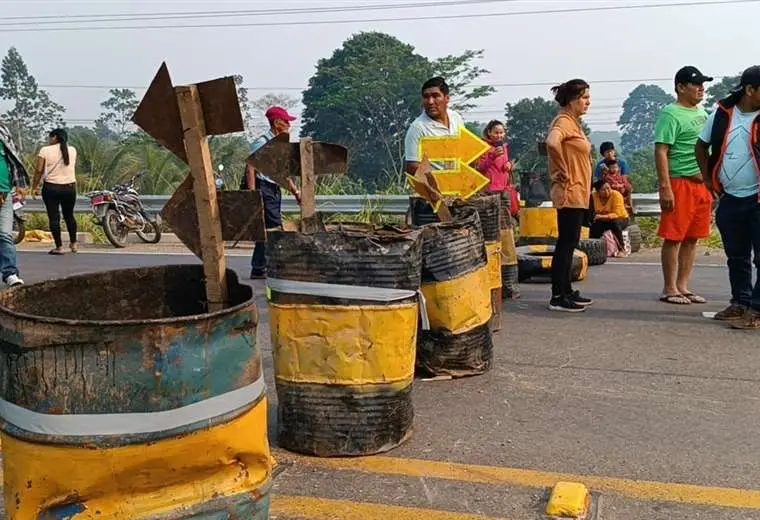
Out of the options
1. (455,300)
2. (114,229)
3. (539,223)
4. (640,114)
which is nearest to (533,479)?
(455,300)

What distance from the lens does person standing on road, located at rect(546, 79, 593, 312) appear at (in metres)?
6.44

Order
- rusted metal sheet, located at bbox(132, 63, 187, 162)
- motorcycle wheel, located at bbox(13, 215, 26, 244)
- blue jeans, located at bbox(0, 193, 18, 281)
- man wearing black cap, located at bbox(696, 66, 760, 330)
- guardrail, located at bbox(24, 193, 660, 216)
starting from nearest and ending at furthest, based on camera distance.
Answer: rusted metal sheet, located at bbox(132, 63, 187, 162), man wearing black cap, located at bbox(696, 66, 760, 330), blue jeans, located at bbox(0, 193, 18, 281), motorcycle wheel, located at bbox(13, 215, 26, 244), guardrail, located at bbox(24, 193, 660, 216)

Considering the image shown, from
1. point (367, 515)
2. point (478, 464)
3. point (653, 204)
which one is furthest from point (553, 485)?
point (653, 204)

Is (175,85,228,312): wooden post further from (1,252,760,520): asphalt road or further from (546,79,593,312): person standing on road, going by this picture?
(546,79,593,312): person standing on road

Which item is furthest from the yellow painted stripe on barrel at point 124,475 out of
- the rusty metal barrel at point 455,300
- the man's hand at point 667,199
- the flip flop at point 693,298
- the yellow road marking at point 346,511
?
the flip flop at point 693,298

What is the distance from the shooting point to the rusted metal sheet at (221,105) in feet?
8.85

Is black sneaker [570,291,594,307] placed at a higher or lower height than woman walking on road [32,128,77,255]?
lower

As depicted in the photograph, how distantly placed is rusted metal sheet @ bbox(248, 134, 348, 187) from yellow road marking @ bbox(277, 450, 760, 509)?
51.7 inches

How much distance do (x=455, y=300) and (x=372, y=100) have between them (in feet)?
115

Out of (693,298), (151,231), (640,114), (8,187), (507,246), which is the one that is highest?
(640,114)

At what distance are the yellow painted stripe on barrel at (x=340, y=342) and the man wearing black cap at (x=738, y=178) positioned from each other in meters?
3.41

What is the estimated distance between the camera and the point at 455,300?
4547 mm

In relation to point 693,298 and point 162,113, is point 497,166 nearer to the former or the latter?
point 693,298

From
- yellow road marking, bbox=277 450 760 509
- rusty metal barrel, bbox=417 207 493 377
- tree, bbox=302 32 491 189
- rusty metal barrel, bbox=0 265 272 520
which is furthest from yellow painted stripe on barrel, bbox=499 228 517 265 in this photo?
tree, bbox=302 32 491 189
